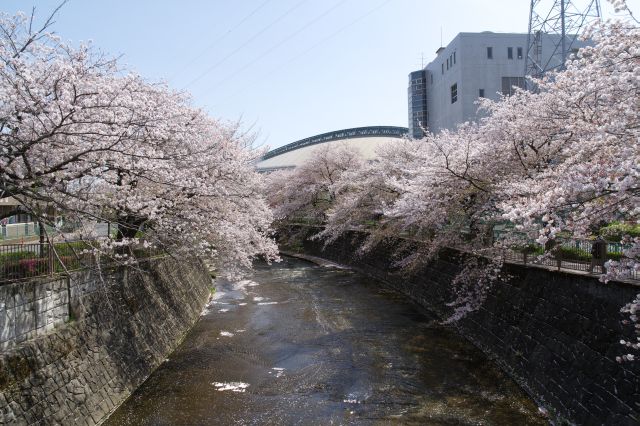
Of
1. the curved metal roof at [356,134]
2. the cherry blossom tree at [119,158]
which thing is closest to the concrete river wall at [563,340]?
the cherry blossom tree at [119,158]

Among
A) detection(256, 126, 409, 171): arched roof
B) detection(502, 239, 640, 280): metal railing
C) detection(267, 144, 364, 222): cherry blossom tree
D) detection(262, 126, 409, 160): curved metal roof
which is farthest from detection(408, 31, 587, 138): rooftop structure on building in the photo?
detection(502, 239, 640, 280): metal railing

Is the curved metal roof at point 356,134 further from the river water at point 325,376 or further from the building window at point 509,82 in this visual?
the river water at point 325,376

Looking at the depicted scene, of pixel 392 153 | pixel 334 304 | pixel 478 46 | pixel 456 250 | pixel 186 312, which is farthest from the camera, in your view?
pixel 478 46

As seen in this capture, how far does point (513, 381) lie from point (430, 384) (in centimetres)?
222

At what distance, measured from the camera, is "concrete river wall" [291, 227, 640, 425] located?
8844mm

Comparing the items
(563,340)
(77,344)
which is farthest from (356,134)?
(77,344)

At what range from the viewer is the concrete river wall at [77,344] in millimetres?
8578

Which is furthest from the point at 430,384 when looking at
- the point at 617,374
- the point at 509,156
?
the point at 509,156

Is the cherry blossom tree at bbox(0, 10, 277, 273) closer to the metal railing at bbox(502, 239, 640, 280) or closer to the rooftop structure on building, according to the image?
the metal railing at bbox(502, 239, 640, 280)

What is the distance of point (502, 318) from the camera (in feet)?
47.3

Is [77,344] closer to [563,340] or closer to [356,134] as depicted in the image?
[563,340]

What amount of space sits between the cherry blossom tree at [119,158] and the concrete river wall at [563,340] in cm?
882

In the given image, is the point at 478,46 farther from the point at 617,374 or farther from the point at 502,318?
the point at 617,374

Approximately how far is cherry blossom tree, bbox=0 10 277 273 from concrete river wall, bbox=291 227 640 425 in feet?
28.9
